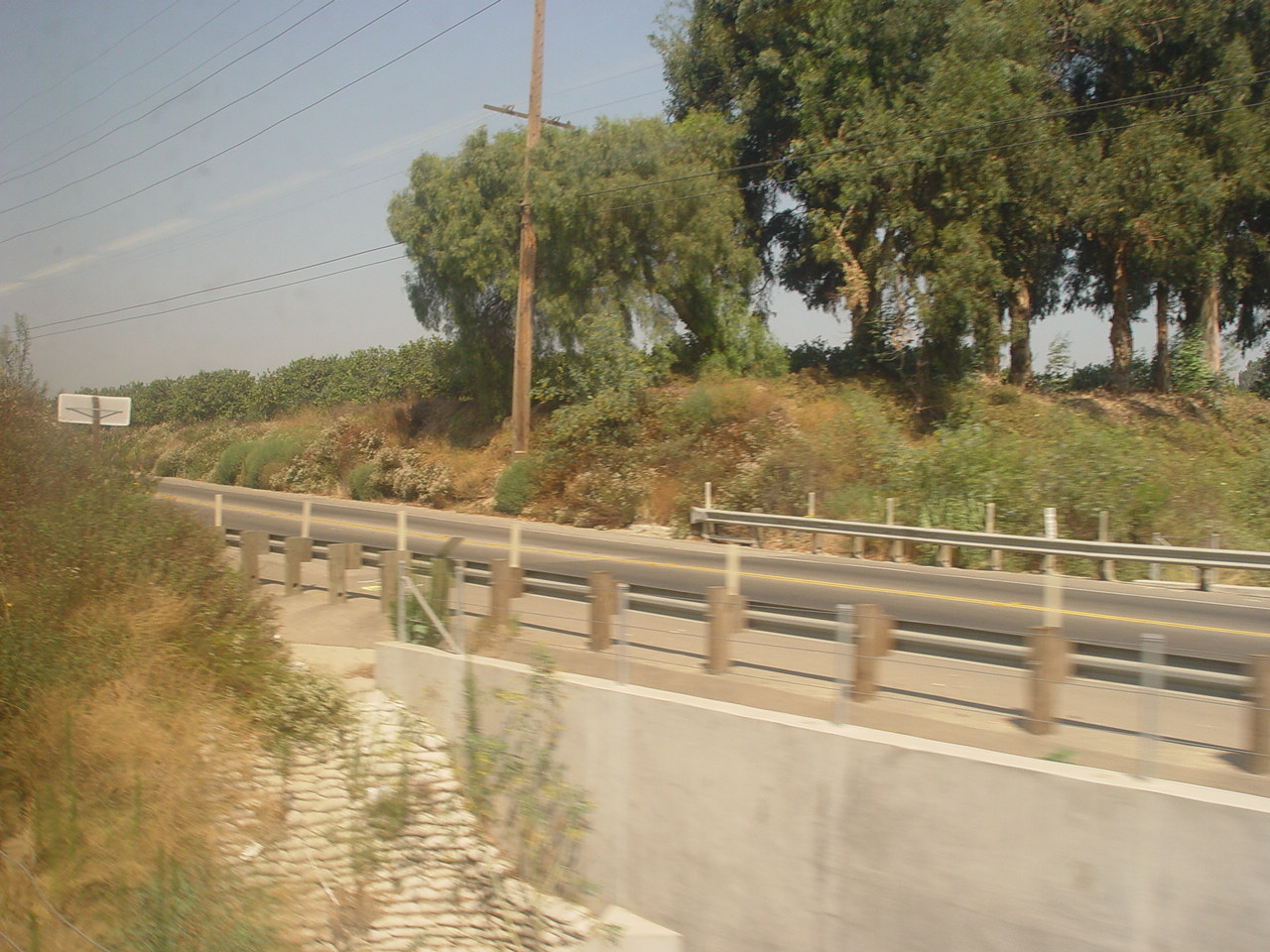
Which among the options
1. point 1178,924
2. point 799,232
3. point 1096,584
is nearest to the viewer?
point 1178,924

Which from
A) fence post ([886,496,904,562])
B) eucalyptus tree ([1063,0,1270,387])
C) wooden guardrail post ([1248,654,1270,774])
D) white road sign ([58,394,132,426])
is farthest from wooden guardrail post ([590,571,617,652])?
eucalyptus tree ([1063,0,1270,387])

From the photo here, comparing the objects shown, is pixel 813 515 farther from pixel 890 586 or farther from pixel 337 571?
pixel 337 571

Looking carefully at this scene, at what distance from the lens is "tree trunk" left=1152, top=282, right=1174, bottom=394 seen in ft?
115

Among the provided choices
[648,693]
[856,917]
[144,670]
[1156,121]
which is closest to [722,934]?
[856,917]

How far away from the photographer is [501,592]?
10219 mm

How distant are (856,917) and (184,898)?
4541 mm

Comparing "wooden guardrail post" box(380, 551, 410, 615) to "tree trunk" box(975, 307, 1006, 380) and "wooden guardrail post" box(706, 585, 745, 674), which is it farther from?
"tree trunk" box(975, 307, 1006, 380)

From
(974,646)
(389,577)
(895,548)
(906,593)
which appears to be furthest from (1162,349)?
(974,646)

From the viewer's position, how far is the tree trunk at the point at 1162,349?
34.9m

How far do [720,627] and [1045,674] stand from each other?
8.85 ft

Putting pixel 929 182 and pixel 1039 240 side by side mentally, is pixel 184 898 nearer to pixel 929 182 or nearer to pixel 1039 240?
pixel 929 182

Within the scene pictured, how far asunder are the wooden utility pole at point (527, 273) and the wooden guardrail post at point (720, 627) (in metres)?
21.5

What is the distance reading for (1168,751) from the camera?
6297 millimetres

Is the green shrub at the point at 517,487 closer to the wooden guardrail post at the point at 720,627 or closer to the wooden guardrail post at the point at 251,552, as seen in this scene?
the wooden guardrail post at the point at 251,552
